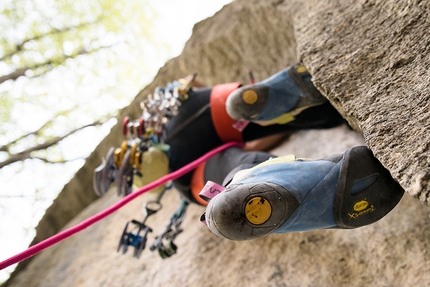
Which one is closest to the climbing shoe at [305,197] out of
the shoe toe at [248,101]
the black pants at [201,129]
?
the shoe toe at [248,101]

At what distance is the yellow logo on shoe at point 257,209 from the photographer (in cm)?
70

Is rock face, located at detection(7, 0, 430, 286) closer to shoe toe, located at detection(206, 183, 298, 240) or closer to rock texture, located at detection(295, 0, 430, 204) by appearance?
rock texture, located at detection(295, 0, 430, 204)

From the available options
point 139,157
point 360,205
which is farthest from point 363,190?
point 139,157

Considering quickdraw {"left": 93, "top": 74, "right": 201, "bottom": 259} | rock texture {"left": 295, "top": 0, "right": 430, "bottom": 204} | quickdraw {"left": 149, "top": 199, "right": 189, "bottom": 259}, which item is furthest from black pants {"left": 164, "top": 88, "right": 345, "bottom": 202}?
rock texture {"left": 295, "top": 0, "right": 430, "bottom": 204}

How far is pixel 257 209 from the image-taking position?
2.32 ft

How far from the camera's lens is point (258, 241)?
1.45 m

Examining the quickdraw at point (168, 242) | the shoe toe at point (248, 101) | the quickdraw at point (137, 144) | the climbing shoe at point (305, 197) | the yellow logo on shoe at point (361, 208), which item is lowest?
the quickdraw at point (168, 242)

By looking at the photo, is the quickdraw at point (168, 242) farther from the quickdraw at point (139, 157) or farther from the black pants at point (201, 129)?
the black pants at point (201, 129)

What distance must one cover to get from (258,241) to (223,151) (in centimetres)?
42

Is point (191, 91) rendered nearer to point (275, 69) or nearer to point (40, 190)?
point (275, 69)

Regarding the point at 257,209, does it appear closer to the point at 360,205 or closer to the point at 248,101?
the point at 360,205

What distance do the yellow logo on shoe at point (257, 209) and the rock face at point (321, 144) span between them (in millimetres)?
246

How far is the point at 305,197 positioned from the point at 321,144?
0.92 m

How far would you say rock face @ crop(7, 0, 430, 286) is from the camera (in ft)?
2.49
